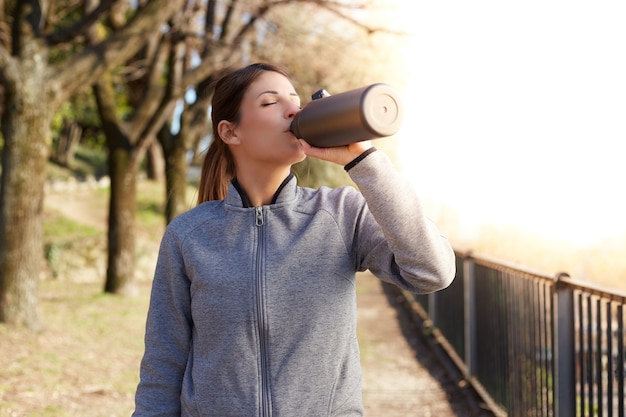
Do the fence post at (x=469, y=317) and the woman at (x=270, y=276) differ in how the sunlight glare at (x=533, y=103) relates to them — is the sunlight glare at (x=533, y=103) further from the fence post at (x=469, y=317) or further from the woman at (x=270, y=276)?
the woman at (x=270, y=276)

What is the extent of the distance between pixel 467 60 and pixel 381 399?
37.1 feet

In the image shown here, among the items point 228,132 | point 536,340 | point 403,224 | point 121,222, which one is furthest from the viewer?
point 121,222

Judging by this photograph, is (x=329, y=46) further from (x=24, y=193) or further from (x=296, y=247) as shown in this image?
(x=296, y=247)

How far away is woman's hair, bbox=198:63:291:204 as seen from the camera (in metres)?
2.21

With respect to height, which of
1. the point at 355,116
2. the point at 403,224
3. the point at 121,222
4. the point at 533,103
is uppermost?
the point at 533,103

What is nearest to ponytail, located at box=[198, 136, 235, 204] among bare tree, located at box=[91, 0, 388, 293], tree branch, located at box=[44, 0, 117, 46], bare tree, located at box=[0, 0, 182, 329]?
bare tree, located at box=[0, 0, 182, 329]

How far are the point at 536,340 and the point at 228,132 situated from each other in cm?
319

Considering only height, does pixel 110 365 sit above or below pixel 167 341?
below

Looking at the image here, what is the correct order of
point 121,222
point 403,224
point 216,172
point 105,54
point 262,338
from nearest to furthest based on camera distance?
point 403,224, point 262,338, point 216,172, point 105,54, point 121,222

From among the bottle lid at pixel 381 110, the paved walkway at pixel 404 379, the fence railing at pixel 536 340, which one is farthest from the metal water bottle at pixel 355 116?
the paved walkway at pixel 404 379

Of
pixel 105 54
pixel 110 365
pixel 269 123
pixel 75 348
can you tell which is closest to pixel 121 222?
pixel 105 54

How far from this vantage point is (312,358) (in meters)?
1.99

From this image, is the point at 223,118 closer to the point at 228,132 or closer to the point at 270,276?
the point at 228,132

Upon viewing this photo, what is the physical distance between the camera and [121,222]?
1265 centimetres
